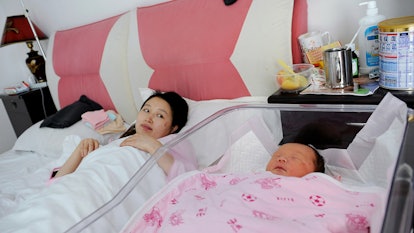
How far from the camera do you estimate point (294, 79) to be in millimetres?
1181

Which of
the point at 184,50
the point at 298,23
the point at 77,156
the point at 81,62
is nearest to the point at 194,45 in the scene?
the point at 184,50

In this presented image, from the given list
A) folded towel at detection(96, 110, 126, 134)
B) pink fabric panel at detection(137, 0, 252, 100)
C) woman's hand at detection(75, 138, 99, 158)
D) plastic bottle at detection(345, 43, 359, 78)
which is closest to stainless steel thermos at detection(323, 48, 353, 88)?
plastic bottle at detection(345, 43, 359, 78)

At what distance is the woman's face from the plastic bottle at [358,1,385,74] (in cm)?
79

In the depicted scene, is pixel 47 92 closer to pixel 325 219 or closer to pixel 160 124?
pixel 160 124

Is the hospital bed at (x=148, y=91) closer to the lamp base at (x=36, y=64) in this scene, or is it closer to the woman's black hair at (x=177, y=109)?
the woman's black hair at (x=177, y=109)

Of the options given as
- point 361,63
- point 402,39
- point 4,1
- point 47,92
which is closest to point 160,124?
point 361,63

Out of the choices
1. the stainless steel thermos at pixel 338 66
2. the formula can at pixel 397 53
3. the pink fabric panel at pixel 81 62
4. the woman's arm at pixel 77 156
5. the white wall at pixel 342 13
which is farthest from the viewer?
the pink fabric panel at pixel 81 62

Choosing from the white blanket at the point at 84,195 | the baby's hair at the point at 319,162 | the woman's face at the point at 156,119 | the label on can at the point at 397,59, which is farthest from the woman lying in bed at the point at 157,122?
the label on can at the point at 397,59

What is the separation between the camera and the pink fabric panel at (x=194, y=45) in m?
1.42

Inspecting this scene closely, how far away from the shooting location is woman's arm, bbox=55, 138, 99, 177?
1433mm

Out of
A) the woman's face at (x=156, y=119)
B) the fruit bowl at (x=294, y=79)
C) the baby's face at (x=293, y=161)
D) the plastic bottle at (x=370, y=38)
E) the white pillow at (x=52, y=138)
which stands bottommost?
the white pillow at (x=52, y=138)

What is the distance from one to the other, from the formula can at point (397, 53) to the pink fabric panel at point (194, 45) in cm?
56

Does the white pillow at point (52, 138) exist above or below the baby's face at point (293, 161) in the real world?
below

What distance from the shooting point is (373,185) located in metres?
0.76
